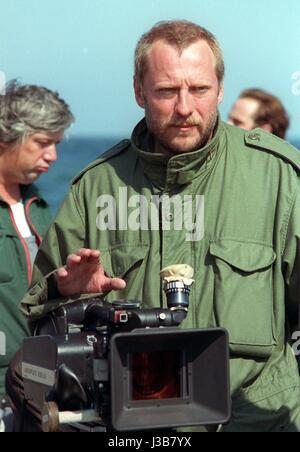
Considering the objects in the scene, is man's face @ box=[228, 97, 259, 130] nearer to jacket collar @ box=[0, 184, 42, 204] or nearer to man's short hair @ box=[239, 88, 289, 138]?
man's short hair @ box=[239, 88, 289, 138]

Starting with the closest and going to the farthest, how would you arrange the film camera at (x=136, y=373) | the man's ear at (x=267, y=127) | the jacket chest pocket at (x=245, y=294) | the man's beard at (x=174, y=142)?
the film camera at (x=136, y=373) < the jacket chest pocket at (x=245, y=294) < the man's beard at (x=174, y=142) < the man's ear at (x=267, y=127)

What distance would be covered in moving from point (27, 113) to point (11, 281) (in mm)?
756

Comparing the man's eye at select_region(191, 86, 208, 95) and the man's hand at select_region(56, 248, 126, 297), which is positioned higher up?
the man's eye at select_region(191, 86, 208, 95)

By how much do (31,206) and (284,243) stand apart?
5.60 feet

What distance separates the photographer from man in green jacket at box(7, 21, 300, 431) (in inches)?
166

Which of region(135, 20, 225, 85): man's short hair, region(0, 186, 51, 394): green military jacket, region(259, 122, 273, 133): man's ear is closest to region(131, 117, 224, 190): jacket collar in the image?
region(135, 20, 225, 85): man's short hair

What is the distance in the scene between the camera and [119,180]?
14.8 feet

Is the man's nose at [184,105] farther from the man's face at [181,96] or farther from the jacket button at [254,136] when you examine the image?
the jacket button at [254,136]

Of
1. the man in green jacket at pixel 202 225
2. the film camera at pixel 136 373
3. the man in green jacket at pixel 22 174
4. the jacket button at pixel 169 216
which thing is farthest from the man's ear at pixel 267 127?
the film camera at pixel 136 373

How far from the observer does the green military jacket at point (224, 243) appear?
4.20m

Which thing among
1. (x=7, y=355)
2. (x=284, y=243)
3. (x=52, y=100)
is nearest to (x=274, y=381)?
(x=284, y=243)

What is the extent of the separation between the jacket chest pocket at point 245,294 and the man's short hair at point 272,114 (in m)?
2.28

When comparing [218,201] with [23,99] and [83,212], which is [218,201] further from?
[23,99]

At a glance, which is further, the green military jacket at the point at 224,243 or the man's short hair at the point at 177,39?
the man's short hair at the point at 177,39
